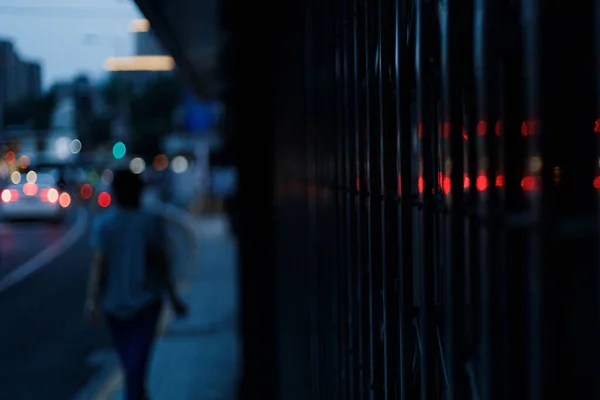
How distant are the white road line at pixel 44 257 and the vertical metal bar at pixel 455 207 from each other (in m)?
16.8

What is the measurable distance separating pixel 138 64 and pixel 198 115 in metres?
9.35

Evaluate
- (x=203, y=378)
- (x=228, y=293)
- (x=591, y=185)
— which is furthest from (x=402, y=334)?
(x=228, y=293)

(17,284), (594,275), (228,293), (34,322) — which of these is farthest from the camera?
(17,284)

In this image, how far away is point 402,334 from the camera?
2.46 meters

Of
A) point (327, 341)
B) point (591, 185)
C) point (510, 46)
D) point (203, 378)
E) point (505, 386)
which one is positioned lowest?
point (203, 378)

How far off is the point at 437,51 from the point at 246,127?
633 cm

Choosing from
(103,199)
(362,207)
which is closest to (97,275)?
(362,207)

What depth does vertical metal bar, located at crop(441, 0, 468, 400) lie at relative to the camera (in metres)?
1.83

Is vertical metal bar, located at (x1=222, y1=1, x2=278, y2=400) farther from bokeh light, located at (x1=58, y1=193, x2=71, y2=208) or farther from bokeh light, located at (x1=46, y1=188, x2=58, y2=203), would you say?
bokeh light, located at (x1=58, y1=193, x2=71, y2=208)

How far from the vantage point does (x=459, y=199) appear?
5.98 feet

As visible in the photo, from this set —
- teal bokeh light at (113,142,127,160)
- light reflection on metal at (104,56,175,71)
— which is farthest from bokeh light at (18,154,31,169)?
light reflection on metal at (104,56,175,71)

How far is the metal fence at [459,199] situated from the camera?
1328 mm

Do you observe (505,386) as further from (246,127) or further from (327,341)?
(246,127)

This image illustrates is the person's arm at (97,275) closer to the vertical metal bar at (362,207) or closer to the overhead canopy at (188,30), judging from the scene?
the overhead canopy at (188,30)
